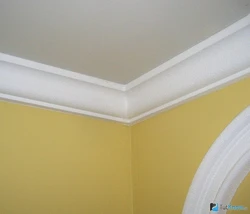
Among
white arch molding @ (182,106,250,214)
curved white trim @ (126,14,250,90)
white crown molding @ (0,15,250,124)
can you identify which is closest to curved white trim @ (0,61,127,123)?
white crown molding @ (0,15,250,124)

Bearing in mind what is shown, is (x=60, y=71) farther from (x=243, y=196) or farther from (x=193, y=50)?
(x=243, y=196)

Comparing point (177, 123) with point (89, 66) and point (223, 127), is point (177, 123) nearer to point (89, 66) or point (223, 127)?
point (223, 127)

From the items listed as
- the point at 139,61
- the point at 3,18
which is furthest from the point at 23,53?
the point at 139,61

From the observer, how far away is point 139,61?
132 centimetres

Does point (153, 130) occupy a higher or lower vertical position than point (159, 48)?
lower

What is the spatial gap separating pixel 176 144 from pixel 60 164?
A: 45cm

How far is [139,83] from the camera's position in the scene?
56.9 inches

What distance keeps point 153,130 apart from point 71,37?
0.54 meters

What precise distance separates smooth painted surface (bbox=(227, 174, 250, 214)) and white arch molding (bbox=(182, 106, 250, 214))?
11 centimetres

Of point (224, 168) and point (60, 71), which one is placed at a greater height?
point (60, 71)

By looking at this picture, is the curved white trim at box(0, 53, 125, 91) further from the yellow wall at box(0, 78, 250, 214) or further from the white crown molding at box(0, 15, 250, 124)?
the yellow wall at box(0, 78, 250, 214)

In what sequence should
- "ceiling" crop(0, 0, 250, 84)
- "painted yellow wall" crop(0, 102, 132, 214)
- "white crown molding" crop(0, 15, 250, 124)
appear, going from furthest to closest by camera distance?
"painted yellow wall" crop(0, 102, 132, 214) < "white crown molding" crop(0, 15, 250, 124) < "ceiling" crop(0, 0, 250, 84)

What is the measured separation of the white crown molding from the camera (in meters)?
1.12

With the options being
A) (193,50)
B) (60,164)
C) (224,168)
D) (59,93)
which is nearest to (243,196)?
(224,168)
